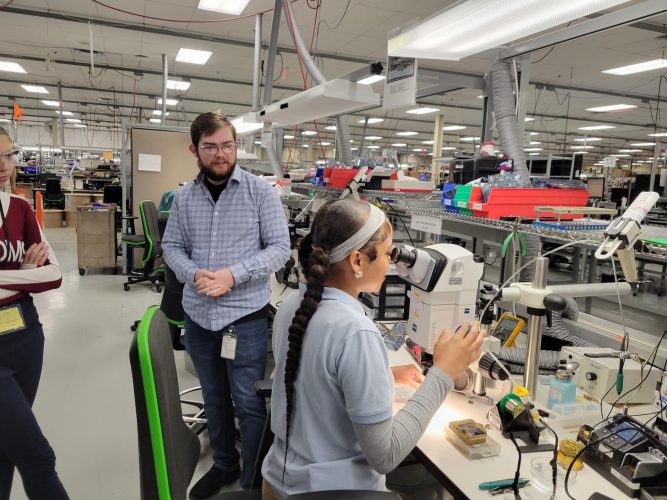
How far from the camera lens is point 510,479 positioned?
43.2 inches

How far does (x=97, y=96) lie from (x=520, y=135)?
11.4 metres

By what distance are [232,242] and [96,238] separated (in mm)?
4713

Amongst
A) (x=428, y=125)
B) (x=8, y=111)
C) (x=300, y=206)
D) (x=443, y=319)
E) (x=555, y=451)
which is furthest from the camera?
(x=8, y=111)

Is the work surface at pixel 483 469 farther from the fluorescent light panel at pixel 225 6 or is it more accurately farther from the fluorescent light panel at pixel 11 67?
the fluorescent light panel at pixel 11 67

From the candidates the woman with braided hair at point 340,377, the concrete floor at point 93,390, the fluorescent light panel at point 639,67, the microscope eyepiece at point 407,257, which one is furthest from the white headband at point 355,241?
the fluorescent light panel at point 639,67

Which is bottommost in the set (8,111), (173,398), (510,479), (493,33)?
(510,479)

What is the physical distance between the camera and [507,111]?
1.95 metres

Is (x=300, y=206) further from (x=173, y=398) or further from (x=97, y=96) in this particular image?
(x=97, y=96)

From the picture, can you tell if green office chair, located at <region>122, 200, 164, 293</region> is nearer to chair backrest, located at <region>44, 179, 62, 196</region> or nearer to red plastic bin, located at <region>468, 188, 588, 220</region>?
red plastic bin, located at <region>468, 188, 588, 220</region>

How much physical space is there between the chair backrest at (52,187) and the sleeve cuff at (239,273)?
8.73 meters

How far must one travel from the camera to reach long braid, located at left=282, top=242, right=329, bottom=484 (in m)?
0.99

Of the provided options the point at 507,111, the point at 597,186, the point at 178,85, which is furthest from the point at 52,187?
the point at 597,186

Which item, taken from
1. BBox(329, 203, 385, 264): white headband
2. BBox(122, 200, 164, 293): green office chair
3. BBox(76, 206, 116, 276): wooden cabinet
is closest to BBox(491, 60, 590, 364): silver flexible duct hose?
BBox(329, 203, 385, 264): white headband

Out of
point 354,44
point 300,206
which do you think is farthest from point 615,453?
point 354,44
